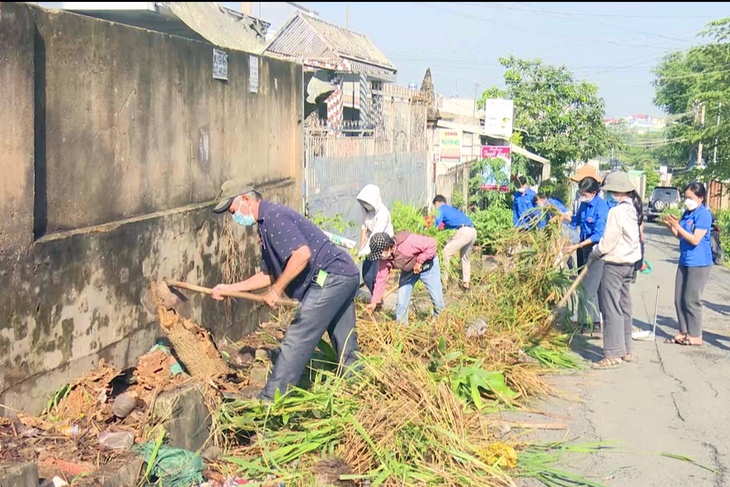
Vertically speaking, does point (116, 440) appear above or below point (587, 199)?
below

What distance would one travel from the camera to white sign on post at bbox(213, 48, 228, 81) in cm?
702

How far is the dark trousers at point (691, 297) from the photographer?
335 inches

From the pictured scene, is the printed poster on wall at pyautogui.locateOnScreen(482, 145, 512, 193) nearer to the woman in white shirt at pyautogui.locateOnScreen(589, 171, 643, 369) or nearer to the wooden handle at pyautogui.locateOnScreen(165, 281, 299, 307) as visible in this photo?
the woman in white shirt at pyautogui.locateOnScreen(589, 171, 643, 369)

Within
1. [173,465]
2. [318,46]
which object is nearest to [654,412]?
[173,465]

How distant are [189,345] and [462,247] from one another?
19.1 ft

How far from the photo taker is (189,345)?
570 centimetres

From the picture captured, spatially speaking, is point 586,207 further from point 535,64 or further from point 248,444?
point 535,64

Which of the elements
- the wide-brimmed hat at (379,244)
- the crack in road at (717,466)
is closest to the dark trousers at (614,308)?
the crack in road at (717,466)

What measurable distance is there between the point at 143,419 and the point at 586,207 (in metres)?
5.96

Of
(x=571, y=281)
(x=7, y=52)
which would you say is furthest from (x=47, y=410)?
(x=571, y=281)

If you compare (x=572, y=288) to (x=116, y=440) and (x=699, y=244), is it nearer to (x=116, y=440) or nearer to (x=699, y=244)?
(x=699, y=244)

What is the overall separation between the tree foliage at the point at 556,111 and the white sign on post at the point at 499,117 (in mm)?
2383

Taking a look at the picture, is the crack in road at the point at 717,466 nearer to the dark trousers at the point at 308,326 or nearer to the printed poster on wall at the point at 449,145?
the dark trousers at the point at 308,326

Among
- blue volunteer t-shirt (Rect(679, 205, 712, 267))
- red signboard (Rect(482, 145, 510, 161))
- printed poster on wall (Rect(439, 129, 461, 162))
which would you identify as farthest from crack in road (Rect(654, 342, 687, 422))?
red signboard (Rect(482, 145, 510, 161))
